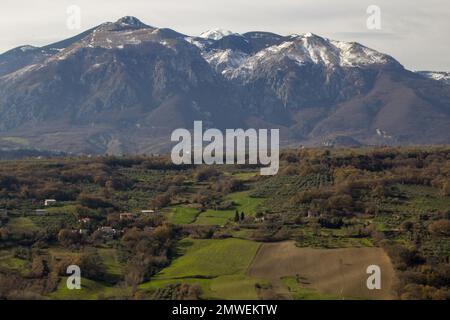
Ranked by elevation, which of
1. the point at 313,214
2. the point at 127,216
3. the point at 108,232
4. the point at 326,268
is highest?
the point at 313,214

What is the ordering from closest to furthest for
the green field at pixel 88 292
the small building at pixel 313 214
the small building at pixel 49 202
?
the green field at pixel 88 292 → the small building at pixel 313 214 → the small building at pixel 49 202

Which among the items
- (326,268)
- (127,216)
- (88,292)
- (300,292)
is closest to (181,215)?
(127,216)

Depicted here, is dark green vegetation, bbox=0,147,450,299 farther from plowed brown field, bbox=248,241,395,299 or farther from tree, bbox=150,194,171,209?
plowed brown field, bbox=248,241,395,299

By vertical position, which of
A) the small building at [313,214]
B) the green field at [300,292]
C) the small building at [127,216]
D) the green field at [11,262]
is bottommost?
the green field at [300,292]

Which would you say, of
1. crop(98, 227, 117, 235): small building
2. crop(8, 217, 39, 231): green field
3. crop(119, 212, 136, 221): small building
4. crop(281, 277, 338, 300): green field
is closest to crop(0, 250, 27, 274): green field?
crop(8, 217, 39, 231): green field

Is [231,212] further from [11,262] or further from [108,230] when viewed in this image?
[11,262]

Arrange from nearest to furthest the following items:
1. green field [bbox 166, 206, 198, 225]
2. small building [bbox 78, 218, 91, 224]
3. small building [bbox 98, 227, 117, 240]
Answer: small building [bbox 98, 227, 117, 240] < small building [bbox 78, 218, 91, 224] < green field [bbox 166, 206, 198, 225]

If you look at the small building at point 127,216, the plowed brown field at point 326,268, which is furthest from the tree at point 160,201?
the plowed brown field at point 326,268

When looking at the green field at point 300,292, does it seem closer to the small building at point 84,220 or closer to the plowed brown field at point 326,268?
the plowed brown field at point 326,268
